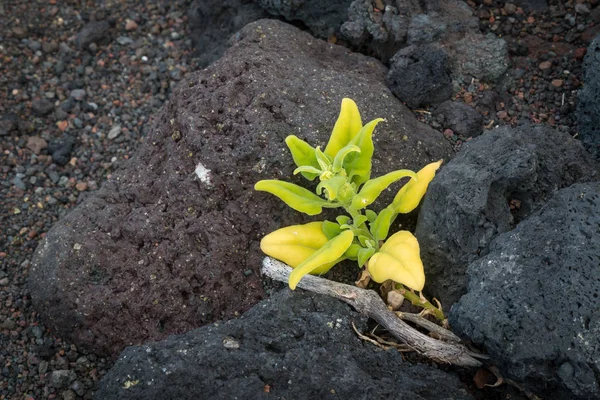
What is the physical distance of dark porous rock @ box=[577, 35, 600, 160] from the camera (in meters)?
3.48

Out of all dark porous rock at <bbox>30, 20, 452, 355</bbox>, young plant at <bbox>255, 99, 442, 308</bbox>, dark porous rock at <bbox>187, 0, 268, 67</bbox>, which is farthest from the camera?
dark porous rock at <bbox>187, 0, 268, 67</bbox>

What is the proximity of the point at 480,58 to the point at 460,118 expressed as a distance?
44 cm

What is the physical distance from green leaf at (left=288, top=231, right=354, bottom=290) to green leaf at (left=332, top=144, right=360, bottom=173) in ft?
0.95

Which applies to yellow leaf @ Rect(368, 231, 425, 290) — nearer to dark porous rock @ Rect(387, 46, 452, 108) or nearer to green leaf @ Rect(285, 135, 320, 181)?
green leaf @ Rect(285, 135, 320, 181)

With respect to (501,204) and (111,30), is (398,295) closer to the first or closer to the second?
(501,204)

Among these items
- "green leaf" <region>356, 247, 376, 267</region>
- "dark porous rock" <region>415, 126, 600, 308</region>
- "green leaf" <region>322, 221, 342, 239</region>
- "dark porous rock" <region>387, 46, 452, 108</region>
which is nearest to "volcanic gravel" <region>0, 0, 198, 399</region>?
"green leaf" <region>322, 221, 342, 239</region>

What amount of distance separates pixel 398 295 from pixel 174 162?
1332mm

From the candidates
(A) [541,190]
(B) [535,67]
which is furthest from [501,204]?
(B) [535,67]

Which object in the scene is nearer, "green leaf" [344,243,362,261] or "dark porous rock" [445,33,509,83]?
"green leaf" [344,243,362,261]

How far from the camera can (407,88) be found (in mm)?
3887

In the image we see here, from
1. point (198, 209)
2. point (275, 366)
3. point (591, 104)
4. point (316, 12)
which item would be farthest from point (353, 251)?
point (316, 12)

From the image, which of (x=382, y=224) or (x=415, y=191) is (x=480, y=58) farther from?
(x=382, y=224)

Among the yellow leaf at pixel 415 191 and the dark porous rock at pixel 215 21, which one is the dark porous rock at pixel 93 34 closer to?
the dark porous rock at pixel 215 21

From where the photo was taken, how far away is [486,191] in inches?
118
